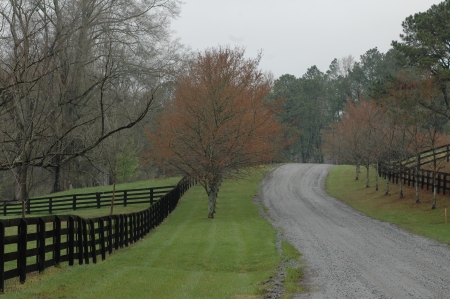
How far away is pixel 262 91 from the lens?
31.5 meters

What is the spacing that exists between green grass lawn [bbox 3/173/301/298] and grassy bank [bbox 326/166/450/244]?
6.97m

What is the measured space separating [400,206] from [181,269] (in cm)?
2293

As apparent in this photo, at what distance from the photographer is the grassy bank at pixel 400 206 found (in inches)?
914

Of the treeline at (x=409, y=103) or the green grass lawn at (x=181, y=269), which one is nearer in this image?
the green grass lawn at (x=181, y=269)

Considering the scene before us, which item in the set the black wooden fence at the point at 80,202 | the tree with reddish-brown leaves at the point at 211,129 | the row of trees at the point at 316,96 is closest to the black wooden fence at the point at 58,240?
the tree with reddish-brown leaves at the point at 211,129

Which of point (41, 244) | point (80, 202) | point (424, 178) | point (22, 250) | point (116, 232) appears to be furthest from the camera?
point (424, 178)

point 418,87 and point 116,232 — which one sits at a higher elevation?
point 418,87

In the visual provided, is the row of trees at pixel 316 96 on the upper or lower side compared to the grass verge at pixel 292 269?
upper

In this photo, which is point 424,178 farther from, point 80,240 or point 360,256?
point 80,240

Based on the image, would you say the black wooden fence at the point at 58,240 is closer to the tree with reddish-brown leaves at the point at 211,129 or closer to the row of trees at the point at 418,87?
the tree with reddish-brown leaves at the point at 211,129

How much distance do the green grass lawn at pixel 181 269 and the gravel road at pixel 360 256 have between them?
114 cm

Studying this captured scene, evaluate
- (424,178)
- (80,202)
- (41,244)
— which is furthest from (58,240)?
(424,178)

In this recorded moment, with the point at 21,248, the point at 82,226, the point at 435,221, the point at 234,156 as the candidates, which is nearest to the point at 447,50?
the point at 435,221

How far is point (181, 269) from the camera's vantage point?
40.5ft
